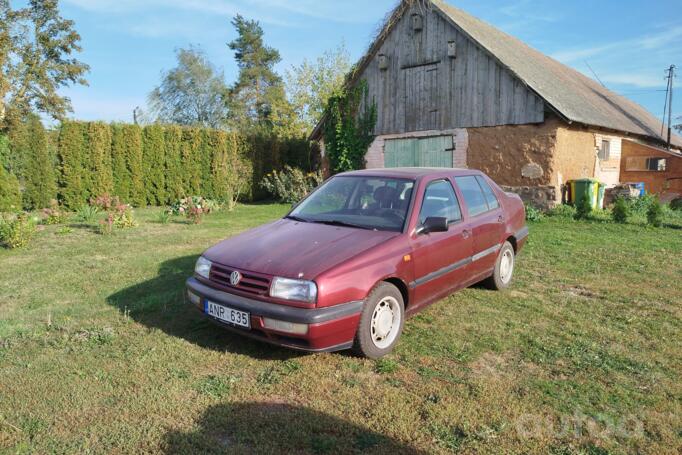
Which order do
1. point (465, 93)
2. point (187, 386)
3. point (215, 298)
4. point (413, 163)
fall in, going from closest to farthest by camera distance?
point (187, 386), point (215, 298), point (465, 93), point (413, 163)

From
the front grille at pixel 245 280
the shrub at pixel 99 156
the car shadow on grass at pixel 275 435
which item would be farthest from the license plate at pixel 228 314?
the shrub at pixel 99 156

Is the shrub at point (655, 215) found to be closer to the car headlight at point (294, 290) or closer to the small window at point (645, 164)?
the small window at point (645, 164)

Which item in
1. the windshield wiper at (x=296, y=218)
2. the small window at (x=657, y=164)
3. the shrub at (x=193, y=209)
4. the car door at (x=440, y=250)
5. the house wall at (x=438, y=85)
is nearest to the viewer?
the car door at (x=440, y=250)

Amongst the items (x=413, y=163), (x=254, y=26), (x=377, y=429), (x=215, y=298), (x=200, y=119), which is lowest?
(x=377, y=429)

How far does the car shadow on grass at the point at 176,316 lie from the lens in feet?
12.6

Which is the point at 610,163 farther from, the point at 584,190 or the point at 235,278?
the point at 235,278

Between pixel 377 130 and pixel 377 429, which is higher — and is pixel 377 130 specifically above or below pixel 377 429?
above

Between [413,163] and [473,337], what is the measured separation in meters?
11.3

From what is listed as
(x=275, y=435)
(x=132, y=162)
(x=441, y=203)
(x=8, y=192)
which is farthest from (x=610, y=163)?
(x=8, y=192)

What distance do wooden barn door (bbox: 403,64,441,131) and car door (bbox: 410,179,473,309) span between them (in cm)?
1015

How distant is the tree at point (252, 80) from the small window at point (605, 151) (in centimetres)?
3189

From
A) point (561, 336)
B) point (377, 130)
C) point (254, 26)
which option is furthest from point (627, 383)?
point (254, 26)

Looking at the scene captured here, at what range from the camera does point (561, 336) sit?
162 inches

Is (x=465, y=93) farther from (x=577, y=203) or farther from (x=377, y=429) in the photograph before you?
(x=377, y=429)
